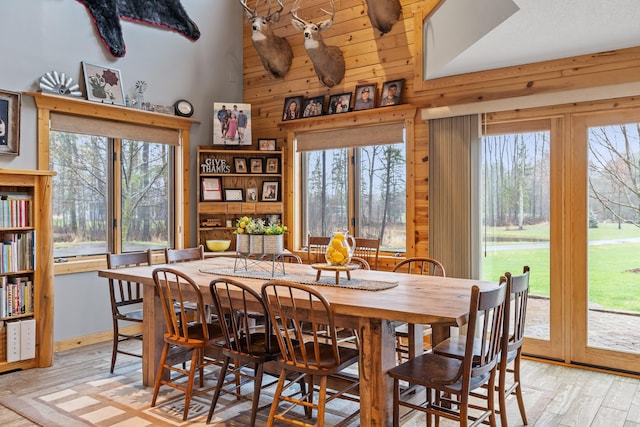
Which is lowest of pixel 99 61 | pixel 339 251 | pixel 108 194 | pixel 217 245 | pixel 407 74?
pixel 217 245

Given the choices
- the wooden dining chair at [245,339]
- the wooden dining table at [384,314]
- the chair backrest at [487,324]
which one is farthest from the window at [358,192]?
the chair backrest at [487,324]

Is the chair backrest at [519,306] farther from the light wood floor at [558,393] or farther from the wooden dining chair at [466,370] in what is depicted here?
the light wood floor at [558,393]

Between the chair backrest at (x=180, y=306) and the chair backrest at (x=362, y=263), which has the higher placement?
the chair backrest at (x=362, y=263)

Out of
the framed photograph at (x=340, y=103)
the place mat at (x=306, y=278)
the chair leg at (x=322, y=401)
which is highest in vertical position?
the framed photograph at (x=340, y=103)

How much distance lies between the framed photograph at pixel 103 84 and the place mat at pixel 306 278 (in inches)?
85.4

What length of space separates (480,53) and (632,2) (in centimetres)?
121

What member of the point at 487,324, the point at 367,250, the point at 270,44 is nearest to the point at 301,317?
the point at 487,324

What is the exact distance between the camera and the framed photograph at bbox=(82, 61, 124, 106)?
4.68 meters

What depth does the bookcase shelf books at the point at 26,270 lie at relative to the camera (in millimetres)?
3865

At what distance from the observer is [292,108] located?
5684 mm

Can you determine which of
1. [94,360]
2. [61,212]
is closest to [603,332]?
[94,360]

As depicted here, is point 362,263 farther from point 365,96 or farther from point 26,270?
A: point 26,270

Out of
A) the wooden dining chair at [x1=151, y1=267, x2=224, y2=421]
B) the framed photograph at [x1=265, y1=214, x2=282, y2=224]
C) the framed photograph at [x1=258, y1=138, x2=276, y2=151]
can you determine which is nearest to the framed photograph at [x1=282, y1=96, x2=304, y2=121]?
the framed photograph at [x1=258, y1=138, x2=276, y2=151]

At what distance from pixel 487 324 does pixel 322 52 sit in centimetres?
361
